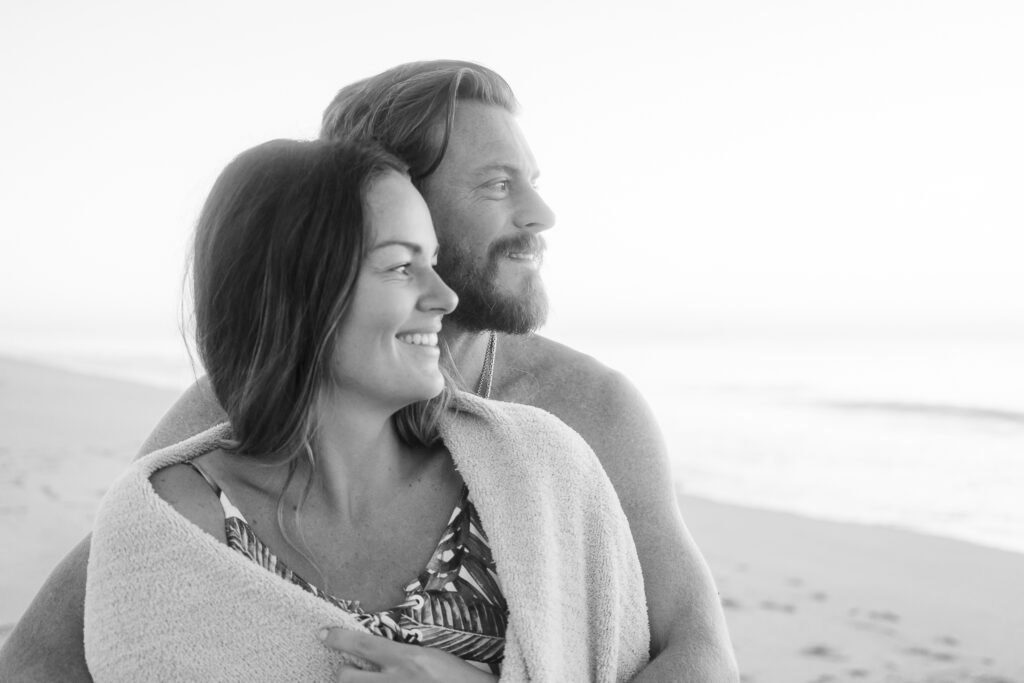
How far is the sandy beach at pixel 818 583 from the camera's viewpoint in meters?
4.17

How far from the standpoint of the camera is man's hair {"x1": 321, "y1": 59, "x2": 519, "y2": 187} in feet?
7.25

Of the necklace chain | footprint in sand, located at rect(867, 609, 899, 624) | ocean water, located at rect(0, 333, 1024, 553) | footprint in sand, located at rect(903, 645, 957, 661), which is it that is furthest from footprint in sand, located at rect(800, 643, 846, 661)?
the necklace chain

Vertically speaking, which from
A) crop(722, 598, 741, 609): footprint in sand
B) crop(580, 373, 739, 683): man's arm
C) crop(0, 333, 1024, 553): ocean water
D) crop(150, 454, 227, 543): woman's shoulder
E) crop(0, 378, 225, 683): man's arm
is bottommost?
crop(0, 333, 1024, 553): ocean water

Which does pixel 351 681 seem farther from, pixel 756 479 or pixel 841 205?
pixel 841 205

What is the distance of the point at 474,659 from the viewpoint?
161cm

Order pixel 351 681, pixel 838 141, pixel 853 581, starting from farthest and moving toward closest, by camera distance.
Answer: pixel 838 141 → pixel 853 581 → pixel 351 681

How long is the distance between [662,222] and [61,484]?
48.0 ft

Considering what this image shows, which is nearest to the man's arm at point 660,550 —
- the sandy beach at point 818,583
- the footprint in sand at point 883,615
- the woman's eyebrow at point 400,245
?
the woman's eyebrow at point 400,245

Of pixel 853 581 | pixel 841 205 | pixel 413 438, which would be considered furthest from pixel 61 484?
pixel 841 205

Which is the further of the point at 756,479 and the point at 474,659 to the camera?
the point at 756,479

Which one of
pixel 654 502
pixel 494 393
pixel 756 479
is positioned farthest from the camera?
pixel 756 479

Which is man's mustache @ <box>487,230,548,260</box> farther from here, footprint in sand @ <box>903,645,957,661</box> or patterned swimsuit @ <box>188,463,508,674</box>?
footprint in sand @ <box>903,645,957,661</box>

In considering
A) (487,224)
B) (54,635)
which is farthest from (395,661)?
(487,224)

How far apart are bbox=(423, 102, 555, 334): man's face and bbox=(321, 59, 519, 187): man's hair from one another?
0.03 m
